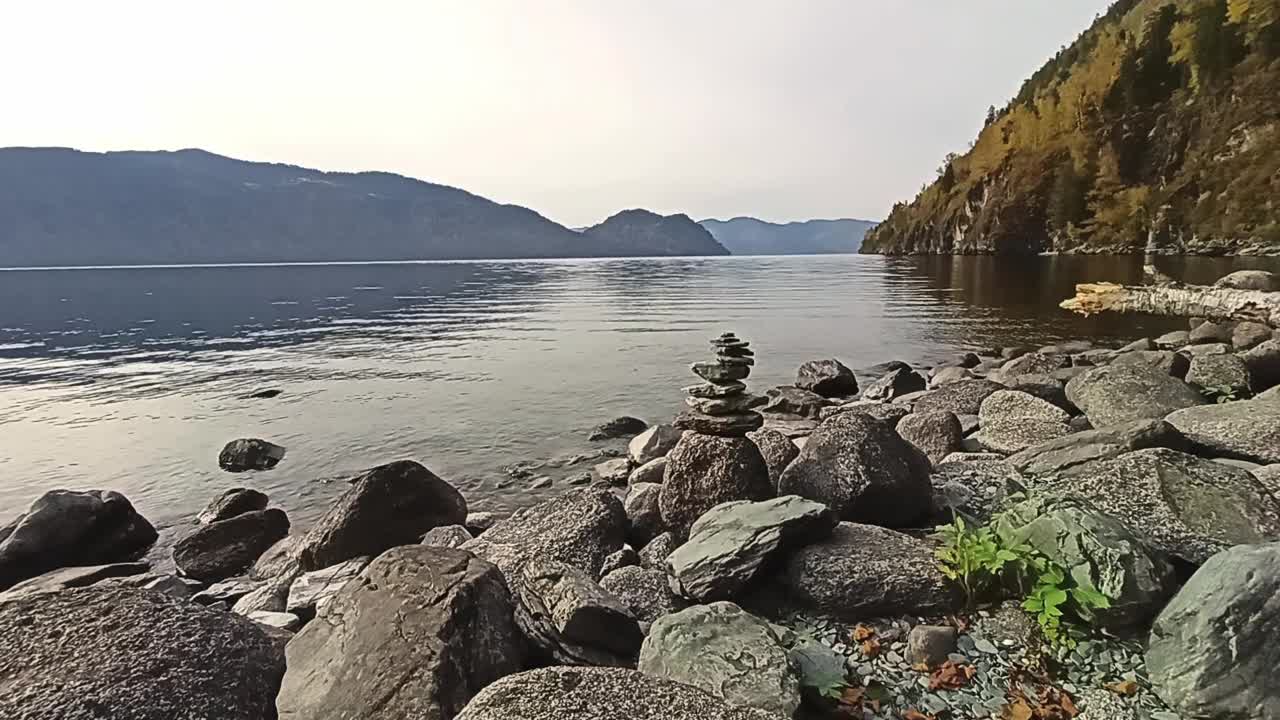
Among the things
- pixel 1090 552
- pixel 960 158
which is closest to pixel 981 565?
pixel 1090 552

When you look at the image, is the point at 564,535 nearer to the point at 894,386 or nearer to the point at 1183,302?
the point at 894,386

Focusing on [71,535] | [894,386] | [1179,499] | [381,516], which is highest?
[1179,499]

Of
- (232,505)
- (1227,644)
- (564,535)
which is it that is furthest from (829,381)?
(1227,644)

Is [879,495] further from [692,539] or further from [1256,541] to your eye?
[1256,541]

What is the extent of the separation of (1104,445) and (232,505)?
557 inches

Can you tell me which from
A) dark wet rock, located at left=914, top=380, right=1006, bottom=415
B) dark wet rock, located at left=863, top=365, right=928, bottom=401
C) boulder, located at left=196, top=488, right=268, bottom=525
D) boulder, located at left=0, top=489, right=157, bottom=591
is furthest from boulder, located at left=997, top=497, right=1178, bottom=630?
dark wet rock, located at left=863, top=365, right=928, bottom=401

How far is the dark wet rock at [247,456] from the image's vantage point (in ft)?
51.0

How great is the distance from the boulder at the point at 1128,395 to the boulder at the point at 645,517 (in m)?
8.03

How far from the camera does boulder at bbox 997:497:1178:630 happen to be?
512 cm

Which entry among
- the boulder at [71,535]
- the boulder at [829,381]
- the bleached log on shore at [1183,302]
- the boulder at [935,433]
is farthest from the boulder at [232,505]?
the bleached log on shore at [1183,302]

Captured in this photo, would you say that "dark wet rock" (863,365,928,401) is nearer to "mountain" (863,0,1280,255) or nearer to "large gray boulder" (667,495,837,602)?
"large gray boulder" (667,495,837,602)

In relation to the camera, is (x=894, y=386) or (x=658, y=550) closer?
(x=658, y=550)

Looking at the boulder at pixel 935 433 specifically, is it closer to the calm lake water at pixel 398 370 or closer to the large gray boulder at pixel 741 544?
the large gray boulder at pixel 741 544

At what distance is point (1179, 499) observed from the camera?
6.30m
